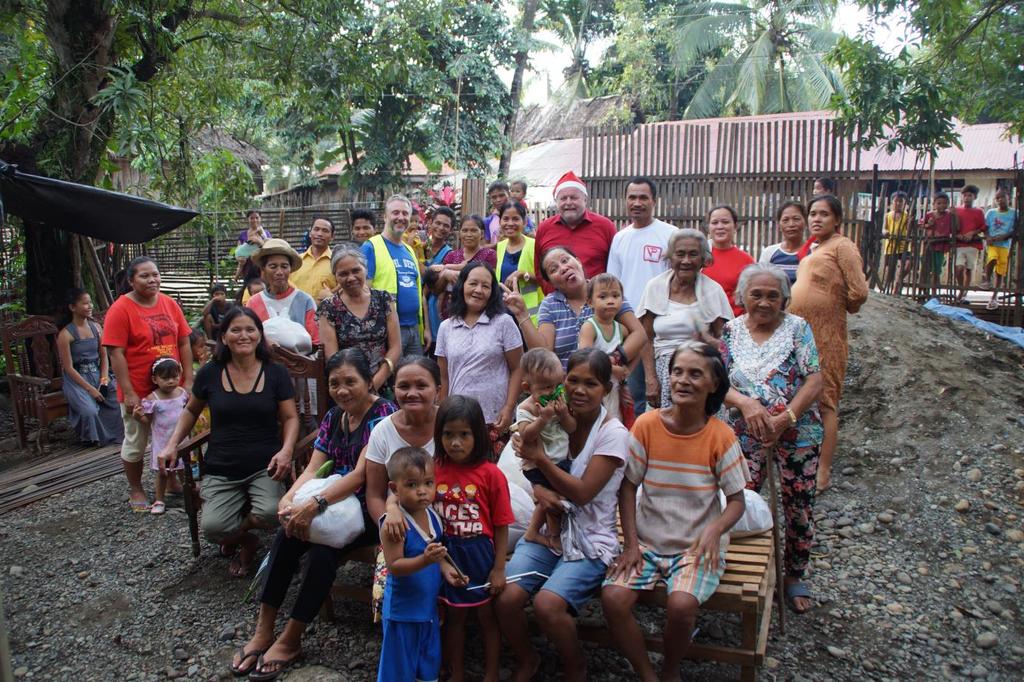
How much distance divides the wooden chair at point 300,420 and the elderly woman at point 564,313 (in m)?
1.26

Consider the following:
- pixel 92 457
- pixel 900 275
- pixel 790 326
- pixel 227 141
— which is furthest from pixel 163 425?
pixel 227 141

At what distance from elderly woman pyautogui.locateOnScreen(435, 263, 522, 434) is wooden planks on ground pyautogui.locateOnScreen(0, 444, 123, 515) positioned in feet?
12.4

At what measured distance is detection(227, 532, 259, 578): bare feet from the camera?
14.6 feet

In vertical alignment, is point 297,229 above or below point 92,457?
above

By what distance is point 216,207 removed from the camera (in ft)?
36.6

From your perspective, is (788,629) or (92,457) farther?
(92,457)

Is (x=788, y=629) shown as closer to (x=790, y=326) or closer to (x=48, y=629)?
(x=790, y=326)

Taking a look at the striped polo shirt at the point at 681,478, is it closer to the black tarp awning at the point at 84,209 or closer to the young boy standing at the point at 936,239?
the black tarp awning at the point at 84,209

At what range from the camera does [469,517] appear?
10.7ft

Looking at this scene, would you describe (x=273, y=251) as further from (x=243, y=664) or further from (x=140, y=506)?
(x=243, y=664)

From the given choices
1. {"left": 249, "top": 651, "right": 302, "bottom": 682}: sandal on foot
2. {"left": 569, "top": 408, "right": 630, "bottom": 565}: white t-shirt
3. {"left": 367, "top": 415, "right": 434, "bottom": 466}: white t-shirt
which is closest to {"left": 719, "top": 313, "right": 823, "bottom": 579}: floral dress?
{"left": 569, "top": 408, "right": 630, "bottom": 565}: white t-shirt

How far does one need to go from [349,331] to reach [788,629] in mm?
2961

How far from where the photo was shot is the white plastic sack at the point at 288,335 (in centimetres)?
486

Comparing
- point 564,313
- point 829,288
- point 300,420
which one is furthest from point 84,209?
point 829,288
